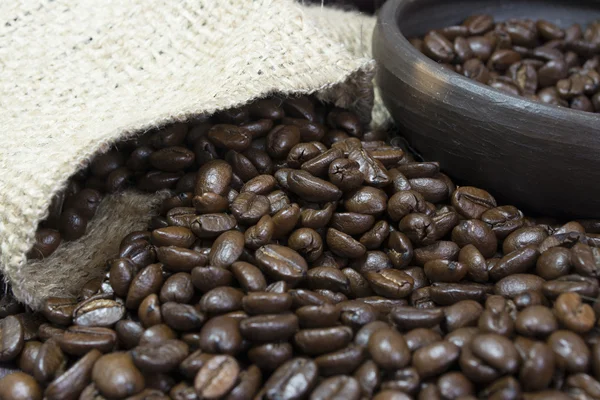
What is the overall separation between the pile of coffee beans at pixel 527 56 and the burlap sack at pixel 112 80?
43 centimetres

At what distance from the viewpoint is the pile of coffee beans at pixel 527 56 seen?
203 centimetres

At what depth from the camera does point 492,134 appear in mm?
1543

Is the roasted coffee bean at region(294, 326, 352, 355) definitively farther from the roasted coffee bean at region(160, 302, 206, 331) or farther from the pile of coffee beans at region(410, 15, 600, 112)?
the pile of coffee beans at region(410, 15, 600, 112)

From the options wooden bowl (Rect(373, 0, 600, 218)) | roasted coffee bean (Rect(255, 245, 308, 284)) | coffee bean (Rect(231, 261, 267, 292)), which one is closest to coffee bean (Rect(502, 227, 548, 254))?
wooden bowl (Rect(373, 0, 600, 218))

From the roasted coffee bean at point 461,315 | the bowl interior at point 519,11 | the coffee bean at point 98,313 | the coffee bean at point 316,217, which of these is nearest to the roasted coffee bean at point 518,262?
the roasted coffee bean at point 461,315

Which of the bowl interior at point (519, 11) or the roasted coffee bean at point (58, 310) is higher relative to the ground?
the bowl interior at point (519, 11)

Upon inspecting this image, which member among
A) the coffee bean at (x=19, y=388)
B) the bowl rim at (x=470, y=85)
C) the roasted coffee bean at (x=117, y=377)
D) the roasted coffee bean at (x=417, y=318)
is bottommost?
the roasted coffee bean at (x=417, y=318)

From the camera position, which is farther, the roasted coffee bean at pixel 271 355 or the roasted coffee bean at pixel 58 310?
the roasted coffee bean at pixel 58 310

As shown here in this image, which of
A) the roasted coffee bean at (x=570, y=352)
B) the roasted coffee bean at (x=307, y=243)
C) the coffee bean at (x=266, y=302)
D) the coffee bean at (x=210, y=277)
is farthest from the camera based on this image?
the roasted coffee bean at (x=307, y=243)

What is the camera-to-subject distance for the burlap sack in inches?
56.7

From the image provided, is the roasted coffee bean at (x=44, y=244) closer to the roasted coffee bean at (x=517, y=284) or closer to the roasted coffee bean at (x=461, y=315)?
the roasted coffee bean at (x=461, y=315)

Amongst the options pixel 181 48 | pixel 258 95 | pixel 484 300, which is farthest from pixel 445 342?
pixel 181 48

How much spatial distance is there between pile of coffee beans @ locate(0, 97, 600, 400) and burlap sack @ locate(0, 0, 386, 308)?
0.31 ft

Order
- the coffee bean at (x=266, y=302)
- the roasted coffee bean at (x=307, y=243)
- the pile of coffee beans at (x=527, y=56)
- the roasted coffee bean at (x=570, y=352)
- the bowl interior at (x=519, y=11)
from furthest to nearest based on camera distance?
the bowl interior at (x=519, y=11), the pile of coffee beans at (x=527, y=56), the roasted coffee bean at (x=307, y=243), the coffee bean at (x=266, y=302), the roasted coffee bean at (x=570, y=352)
